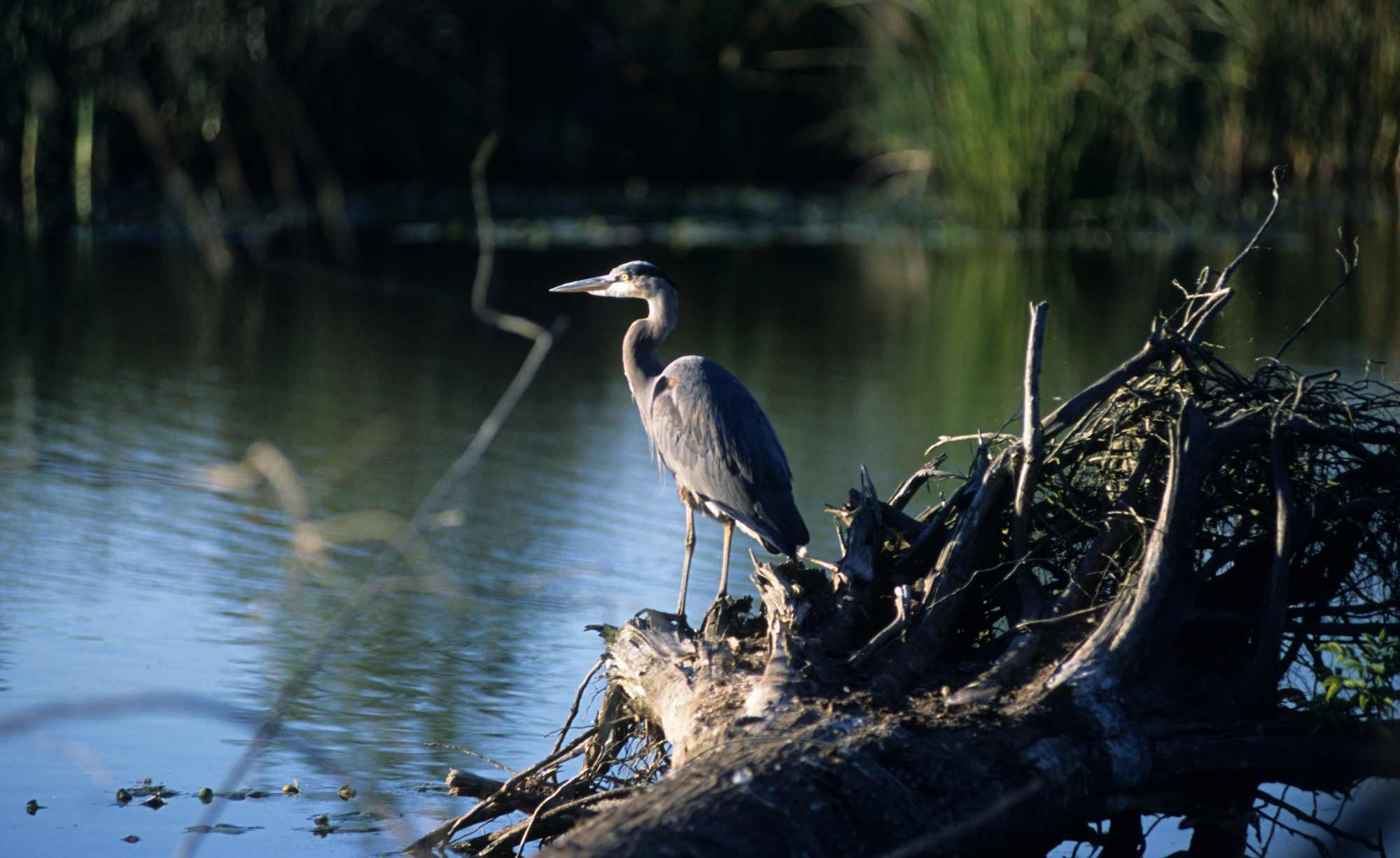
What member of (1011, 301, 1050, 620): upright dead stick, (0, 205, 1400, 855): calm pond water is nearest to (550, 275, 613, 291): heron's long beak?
(0, 205, 1400, 855): calm pond water

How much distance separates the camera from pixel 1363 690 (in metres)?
3.44

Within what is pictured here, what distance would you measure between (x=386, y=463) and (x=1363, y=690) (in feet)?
15.5

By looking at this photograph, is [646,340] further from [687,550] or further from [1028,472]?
[1028,472]

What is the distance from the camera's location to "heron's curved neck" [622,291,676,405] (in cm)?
511

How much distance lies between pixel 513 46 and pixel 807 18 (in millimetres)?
4105

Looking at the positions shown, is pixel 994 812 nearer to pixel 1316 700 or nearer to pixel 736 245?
pixel 1316 700

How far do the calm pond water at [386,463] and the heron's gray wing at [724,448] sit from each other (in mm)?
638

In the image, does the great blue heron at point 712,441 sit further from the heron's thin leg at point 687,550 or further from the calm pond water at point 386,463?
the calm pond water at point 386,463

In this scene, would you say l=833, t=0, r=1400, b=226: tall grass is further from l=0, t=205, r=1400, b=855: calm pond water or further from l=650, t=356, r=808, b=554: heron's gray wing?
l=650, t=356, r=808, b=554: heron's gray wing

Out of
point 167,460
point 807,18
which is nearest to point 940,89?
point 807,18

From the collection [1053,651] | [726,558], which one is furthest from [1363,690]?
[726,558]

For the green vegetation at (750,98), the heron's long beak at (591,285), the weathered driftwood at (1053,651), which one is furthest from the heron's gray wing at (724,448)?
the green vegetation at (750,98)

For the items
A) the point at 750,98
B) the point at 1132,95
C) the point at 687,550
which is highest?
the point at 750,98

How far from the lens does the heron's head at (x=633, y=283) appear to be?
5.14m
